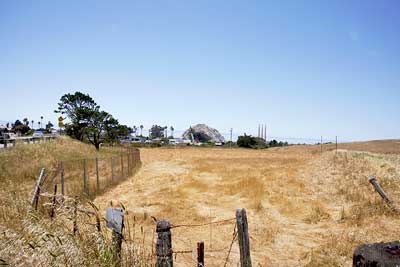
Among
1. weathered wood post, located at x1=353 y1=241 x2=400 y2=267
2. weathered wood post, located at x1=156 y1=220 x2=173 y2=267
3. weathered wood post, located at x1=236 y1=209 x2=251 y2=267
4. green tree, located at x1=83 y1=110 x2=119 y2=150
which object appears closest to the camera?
weathered wood post, located at x1=353 y1=241 x2=400 y2=267

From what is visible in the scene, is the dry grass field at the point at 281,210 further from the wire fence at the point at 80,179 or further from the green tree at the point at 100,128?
the green tree at the point at 100,128

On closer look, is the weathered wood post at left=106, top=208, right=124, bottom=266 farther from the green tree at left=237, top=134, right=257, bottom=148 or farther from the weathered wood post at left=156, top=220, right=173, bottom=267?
the green tree at left=237, top=134, right=257, bottom=148

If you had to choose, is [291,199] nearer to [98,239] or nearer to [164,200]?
[164,200]

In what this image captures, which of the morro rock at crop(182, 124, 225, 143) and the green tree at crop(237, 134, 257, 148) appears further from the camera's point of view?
the morro rock at crop(182, 124, 225, 143)

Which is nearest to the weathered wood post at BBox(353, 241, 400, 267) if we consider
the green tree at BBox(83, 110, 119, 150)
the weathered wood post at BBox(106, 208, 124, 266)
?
the weathered wood post at BBox(106, 208, 124, 266)

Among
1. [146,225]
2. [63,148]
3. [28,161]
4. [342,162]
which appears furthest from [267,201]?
[63,148]

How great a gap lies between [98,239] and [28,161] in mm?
18532

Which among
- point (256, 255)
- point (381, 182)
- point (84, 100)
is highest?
point (84, 100)

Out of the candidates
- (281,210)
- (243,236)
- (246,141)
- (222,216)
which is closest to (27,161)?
(222,216)

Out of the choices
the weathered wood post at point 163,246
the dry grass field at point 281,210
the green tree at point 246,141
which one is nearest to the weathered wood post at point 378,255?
the weathered wood post at point 163,246

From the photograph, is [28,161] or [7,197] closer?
[7,197]

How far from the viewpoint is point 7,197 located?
730 cm

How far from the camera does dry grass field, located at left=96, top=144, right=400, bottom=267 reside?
7.39 metres

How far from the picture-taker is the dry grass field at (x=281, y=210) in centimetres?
739
